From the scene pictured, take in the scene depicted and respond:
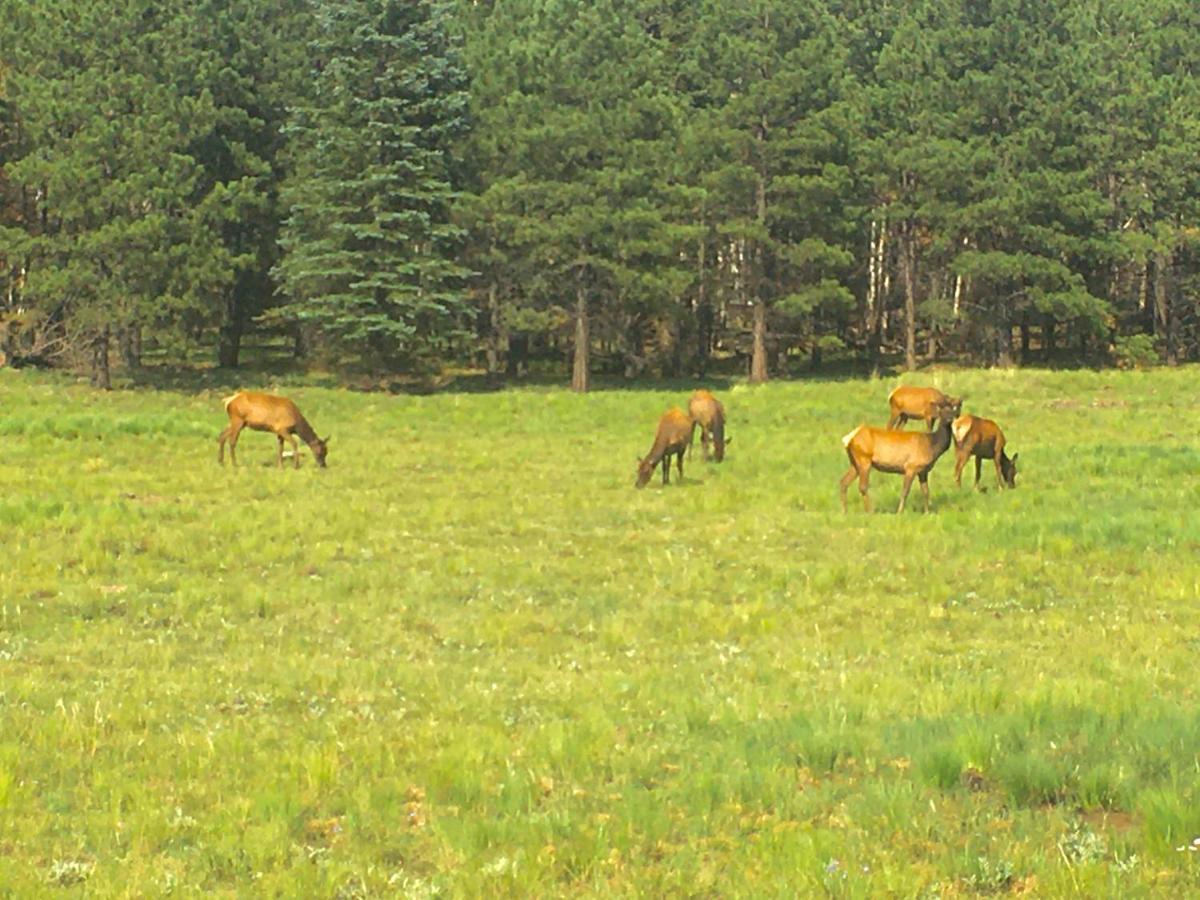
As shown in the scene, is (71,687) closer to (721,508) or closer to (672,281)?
(721,508)

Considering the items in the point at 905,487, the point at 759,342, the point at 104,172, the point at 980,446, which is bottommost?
the point at 905,487

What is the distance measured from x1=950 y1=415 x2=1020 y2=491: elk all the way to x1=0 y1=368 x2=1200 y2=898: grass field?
0.64 m

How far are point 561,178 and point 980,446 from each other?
31.3m

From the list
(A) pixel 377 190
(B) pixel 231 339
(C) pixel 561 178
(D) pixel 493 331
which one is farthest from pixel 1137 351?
(B) pixel 231 339

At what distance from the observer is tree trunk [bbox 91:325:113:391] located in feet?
141

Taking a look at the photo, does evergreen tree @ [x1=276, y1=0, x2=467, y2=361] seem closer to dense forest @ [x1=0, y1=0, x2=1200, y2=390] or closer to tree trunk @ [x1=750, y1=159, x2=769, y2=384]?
dense forest @ [x1=0, y1=0, x2=1200, y2=390]

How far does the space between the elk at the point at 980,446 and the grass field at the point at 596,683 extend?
0.64 metres

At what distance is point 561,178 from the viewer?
49.8m

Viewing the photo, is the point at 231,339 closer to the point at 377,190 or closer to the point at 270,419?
the point at 377,190

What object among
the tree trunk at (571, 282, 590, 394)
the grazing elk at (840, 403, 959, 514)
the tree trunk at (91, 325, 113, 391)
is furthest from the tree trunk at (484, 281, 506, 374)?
the grazing elk at (840, 403, 959, 514)

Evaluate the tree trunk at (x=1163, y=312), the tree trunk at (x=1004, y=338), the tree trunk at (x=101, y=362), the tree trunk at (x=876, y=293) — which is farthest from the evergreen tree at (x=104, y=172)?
the tree trunk at (x=1163, y=312)

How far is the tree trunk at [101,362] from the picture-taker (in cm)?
4297

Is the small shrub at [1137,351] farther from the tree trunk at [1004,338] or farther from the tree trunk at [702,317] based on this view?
the tree trunk at [702,317]

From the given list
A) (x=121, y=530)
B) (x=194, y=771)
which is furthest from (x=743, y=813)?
(x=121, y=530)
